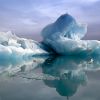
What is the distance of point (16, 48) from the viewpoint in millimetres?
15461

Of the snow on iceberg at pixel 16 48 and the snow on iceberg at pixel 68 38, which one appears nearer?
the snow on iceberg at pixel 16 48

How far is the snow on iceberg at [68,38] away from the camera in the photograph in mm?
17120

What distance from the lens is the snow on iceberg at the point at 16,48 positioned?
1495 cm

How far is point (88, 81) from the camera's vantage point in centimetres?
731

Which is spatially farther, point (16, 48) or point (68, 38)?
point (68, 38)

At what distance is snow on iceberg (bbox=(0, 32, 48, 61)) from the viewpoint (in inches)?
589

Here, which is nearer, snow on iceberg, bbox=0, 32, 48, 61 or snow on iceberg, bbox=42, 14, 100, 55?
snow on iceberg, bbox=0, 32, 48, 61

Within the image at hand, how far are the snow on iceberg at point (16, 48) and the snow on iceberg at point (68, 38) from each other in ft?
3.39

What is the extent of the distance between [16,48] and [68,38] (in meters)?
4.09

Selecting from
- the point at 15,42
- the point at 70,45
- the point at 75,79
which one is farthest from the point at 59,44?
the point at 75,79

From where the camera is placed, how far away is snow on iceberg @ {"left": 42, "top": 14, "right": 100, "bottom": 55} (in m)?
17.1

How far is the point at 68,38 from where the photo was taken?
1802 cm

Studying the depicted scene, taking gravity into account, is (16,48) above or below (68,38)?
below

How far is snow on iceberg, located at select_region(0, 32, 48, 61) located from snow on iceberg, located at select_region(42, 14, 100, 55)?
103cm
